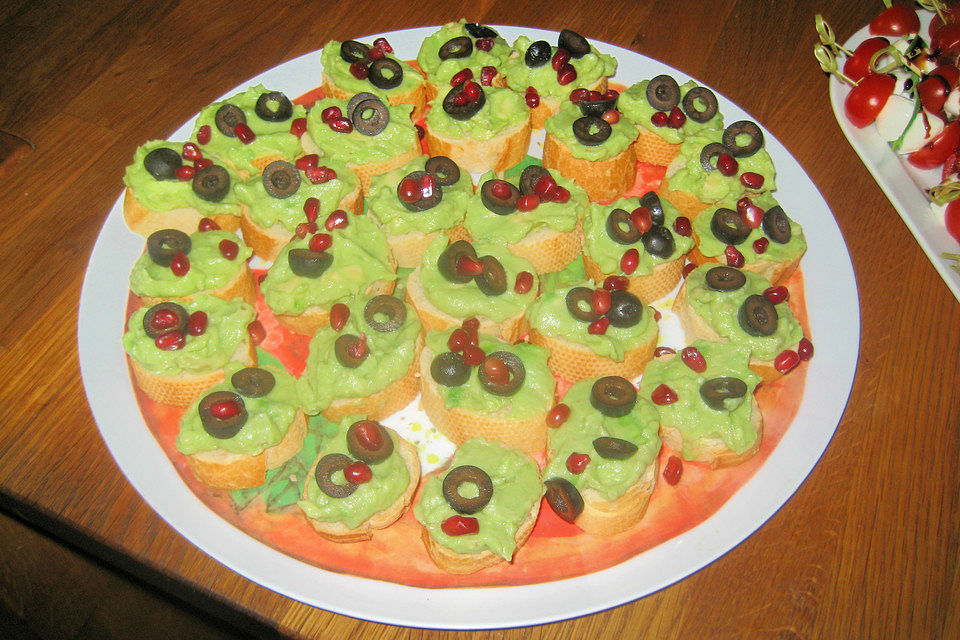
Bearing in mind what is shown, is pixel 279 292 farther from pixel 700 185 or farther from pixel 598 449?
pixel 700 185

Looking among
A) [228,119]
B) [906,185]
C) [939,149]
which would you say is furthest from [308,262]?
[939,149]

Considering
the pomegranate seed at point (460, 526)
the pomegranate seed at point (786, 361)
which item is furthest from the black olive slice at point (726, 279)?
the pomegranate seed at point (460, 526)

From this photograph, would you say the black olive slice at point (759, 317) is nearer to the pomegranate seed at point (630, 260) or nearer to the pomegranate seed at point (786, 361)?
the pomegranate seed at point (786, 361)

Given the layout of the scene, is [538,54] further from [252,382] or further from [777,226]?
[252,382]

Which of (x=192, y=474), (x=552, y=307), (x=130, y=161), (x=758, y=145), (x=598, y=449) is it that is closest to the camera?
(x=598, y=449)

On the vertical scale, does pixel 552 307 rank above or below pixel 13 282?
above

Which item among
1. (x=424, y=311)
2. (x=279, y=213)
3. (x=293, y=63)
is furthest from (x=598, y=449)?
(x=293, y=63)
